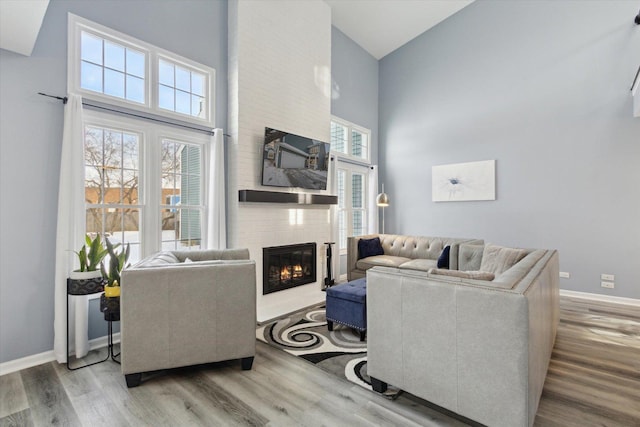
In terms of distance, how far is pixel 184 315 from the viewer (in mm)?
2338

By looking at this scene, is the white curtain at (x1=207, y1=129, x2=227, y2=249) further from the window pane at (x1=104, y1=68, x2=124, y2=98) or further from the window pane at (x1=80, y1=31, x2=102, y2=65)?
the window pane at (x1=80, y1=31, x2=102, y2=65)

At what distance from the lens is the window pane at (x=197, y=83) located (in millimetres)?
3939

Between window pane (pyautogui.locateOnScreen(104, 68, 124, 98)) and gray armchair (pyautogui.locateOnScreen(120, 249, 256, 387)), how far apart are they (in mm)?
1857

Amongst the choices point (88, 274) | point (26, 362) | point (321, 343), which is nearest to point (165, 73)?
point (88, 274)

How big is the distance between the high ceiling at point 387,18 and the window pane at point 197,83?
278 cm

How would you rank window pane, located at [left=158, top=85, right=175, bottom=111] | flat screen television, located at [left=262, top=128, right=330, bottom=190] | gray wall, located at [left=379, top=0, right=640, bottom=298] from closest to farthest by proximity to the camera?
window pane, located at [left=158, top=85, right=175, bottom=111] < flat screen television, located at [left=262, top=128, right=330, bottom=190] < gray wall, located at [left=379, top=0, right=640, bottom=298]

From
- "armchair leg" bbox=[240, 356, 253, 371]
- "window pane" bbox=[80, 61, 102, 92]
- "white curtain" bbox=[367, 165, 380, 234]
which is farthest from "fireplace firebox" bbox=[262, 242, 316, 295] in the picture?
"window pane" bbox=[80, 61, 102, 92]

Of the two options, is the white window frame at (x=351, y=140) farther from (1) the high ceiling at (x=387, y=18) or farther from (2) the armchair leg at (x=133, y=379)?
(2) the armchair leg at (x=133, y=379)

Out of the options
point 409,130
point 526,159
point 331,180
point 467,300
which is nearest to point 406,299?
point 467,300

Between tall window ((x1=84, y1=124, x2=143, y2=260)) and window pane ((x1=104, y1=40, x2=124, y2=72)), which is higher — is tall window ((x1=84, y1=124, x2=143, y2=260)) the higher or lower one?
the lower one

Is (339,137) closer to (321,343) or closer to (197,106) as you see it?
(197,106)

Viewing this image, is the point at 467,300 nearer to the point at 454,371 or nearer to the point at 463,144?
the point at 454,371

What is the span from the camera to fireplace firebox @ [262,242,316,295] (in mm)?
4379

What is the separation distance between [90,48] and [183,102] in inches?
38.7
